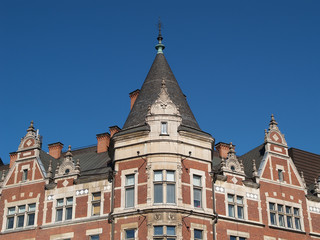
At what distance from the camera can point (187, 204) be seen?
41.2 m

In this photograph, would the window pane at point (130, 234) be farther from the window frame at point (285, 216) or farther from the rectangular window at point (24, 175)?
the rectangular window at point (24, 175)

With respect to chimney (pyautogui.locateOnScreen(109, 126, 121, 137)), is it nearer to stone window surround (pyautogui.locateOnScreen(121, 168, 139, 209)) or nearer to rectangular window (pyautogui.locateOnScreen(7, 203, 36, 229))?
rectangular window (pyautogui.locateOnScreen(7, 203, 36, 229))

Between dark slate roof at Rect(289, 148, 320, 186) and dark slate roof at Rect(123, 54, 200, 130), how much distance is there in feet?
53.3

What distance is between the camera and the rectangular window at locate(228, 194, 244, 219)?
44.8 metres

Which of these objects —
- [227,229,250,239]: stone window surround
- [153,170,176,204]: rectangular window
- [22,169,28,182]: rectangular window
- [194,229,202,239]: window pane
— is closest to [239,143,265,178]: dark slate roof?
[227,229,250,239]: stone window surround

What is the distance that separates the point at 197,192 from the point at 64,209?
33.9 feet

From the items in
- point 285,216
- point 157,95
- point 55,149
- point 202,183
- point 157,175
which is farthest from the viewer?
point 55,149

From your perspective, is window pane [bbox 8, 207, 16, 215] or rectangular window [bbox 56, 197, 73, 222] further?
window pane [bbox 8, 207, 16, 215]

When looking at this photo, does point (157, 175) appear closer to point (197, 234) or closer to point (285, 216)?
point (197, 234)

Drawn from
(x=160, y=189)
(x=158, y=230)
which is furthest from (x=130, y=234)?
(x=160, y=189)

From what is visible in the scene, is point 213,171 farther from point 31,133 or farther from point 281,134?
point 31,133

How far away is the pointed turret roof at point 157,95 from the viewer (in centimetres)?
4556

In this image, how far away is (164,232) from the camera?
39594mm

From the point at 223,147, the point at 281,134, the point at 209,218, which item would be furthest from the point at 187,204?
the point at 223,147
